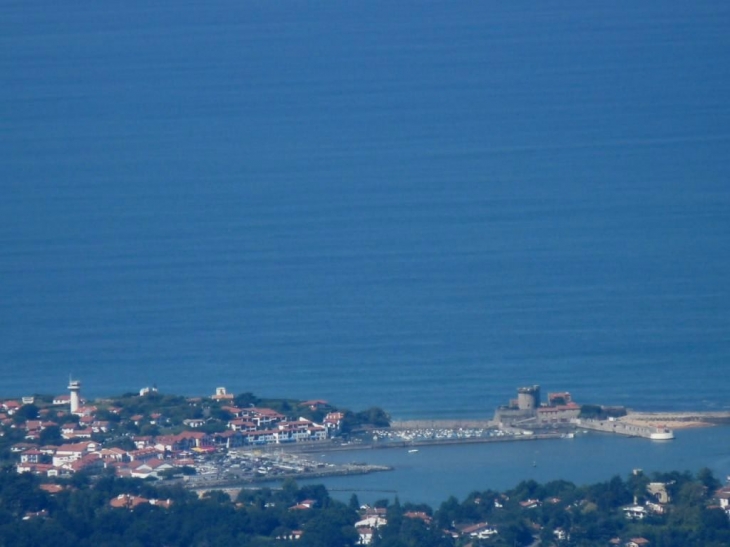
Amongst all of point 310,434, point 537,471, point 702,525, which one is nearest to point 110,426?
point 310,434

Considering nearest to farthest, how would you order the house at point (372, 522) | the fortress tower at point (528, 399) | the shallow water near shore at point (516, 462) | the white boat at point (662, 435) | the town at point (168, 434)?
the house at point (372, 522) → the shallow water near shore at point (516, 462) → the town at point (168, 434) → the white boat at point (662, 435) → the fortress tower at point (528, 399)

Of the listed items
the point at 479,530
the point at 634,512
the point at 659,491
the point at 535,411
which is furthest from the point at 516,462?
the point at 479,530

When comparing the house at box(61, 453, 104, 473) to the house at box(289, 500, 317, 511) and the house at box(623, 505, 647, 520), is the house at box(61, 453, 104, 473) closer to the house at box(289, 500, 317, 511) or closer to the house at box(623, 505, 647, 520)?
the house at box(289, 500, 317, 511)

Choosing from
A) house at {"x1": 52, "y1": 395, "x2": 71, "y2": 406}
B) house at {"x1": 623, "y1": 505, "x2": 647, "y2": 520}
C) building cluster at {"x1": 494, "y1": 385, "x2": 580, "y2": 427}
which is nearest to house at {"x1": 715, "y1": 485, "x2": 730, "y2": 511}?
house at {"x1": 623, "y1": 505, "x2": 647, "y2": 520}

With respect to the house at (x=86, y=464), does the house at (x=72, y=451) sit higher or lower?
higher

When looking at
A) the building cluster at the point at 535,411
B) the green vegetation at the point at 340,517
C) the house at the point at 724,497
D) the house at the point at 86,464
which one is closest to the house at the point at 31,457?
the house at the point at 86,464

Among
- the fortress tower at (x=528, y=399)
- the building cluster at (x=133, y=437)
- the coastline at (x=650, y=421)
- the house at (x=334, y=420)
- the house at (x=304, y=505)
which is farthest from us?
the fortress tower at (x=528, y=399)

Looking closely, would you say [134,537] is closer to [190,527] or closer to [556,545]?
[190,527]

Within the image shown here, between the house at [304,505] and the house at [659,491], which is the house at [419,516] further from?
the house at [659,491]
